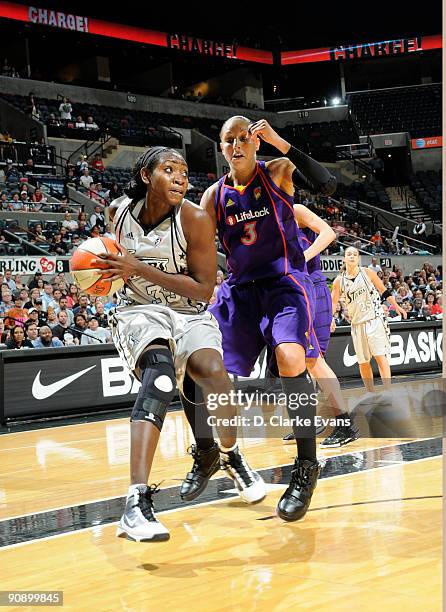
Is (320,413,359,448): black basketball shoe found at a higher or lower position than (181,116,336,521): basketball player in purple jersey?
lower

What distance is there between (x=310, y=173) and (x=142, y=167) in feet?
3.11

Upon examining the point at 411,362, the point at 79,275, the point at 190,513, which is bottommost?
the point at 411,362

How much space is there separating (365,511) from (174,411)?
6.34 m

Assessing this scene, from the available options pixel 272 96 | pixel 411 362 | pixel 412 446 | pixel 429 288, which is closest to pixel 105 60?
pixel 272 96

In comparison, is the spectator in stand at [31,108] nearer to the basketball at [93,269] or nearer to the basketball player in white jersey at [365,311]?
the basketball player in white jersey at [365,311]

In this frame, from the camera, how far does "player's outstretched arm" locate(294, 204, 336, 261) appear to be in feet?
21.8

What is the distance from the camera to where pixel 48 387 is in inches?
392

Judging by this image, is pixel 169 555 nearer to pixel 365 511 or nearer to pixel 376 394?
pixel 365 511

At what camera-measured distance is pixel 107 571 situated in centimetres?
357

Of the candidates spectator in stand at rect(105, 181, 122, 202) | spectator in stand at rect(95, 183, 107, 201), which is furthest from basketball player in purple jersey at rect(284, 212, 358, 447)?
spectator in stand at rect(105, 181, 122, 202)

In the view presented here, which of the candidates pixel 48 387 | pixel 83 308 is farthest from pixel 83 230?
pixel 48 387

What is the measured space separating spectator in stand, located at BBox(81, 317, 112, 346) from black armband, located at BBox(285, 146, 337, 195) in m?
7.25

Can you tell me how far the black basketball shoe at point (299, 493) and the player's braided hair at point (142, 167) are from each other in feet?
5.48

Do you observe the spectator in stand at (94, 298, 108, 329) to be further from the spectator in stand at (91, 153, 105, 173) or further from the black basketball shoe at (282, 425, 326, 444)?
the spectator in stand at (91, 153, 105, 173)
